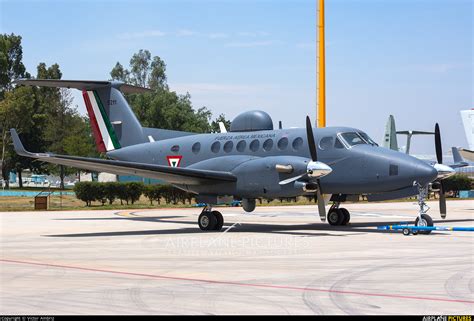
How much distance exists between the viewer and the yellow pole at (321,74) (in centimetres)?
4491

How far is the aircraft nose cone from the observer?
20.9 m

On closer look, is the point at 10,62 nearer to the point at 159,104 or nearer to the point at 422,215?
the point at 159,104

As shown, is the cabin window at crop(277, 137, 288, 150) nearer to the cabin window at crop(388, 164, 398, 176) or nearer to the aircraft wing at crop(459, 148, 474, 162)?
the cabin window at crop(388, 164, 398, 176)

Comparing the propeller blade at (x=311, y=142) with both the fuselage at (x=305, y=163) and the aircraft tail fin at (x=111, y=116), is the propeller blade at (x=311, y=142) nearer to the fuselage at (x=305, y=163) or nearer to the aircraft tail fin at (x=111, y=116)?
the fuselage at (x=305, y=163)

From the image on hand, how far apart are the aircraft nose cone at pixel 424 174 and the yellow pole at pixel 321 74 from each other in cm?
2360

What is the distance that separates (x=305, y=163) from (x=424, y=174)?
141 inches

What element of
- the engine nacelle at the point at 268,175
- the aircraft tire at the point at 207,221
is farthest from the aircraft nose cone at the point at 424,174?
the aircraft tire at the point at 207,221

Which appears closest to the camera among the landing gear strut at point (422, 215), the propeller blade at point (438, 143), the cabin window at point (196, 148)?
the landing gear strut at point (422, 215)

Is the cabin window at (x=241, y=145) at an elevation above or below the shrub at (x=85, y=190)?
above

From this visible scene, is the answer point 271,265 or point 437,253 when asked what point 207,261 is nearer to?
point 271,265

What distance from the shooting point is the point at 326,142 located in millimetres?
22547

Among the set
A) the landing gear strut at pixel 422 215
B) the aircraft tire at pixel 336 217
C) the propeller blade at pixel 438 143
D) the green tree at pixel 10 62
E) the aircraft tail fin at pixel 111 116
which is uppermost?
the green tree at pixel 10 62

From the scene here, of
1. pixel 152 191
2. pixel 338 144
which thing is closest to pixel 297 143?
pixel 338 144

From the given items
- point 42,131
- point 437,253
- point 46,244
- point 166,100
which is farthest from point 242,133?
point 42,131
